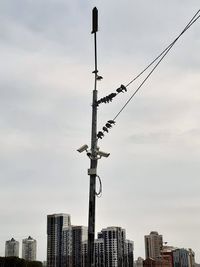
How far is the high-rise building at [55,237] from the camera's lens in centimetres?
16738

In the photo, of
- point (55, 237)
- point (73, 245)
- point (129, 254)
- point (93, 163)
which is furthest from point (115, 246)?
point (93, 163)

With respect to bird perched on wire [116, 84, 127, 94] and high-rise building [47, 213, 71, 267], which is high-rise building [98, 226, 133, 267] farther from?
bird perched on wire [116, 84, 127, 94]

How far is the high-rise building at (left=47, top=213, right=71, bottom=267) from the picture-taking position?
167 meters

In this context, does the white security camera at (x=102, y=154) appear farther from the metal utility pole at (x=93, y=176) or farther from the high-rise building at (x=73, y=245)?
the high-rise building at (x=73, y=245)

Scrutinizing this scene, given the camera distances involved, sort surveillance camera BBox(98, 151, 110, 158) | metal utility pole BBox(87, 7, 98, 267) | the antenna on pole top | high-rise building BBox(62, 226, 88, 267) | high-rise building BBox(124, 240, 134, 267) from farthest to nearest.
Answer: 1. high-rise building BBox(124, 240, 134, 267)
2. high-rise building BBox(62, 226, 88, 267)
3. surveillance camera BBox(98, 151, 110, 158)
4. the antenna on pole top
5. metal utility pole BBox(87, 7, 98, 267)

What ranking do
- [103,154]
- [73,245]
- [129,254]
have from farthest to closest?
[129,254] → [73,245] → [103,154]

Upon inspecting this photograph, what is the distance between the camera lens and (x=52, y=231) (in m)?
179

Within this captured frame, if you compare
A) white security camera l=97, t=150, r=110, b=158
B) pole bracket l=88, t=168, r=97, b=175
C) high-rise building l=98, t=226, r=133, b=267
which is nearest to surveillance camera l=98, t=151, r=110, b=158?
white security camera l=97, t=150, r=110, b=158

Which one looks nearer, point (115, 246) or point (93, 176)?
point (93, 176)

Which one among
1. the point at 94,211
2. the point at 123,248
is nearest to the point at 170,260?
the point at 123,248

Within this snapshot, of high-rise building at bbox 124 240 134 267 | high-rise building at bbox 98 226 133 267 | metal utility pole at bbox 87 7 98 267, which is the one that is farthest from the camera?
high-rise building at bbox 124 240 134 267

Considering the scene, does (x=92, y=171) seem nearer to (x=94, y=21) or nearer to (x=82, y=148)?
(x=82, y=148)

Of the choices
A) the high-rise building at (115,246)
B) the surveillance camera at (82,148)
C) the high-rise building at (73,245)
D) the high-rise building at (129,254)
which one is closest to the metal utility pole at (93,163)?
the surveillance camera at (82,148)

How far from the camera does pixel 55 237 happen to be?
177875 mm
